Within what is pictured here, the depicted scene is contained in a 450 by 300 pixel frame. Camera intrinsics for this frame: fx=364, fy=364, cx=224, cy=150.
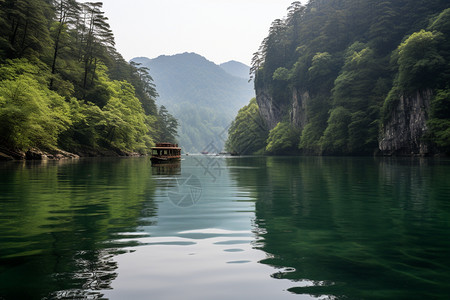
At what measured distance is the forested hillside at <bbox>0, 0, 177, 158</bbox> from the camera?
39625 mm

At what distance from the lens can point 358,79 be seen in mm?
76250

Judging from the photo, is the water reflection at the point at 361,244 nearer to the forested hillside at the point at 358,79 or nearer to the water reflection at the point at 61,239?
the water reflection at the point at 61,239

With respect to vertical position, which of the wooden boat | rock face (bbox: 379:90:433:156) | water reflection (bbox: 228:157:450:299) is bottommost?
water reflection (bbox: 228:157:450:299)

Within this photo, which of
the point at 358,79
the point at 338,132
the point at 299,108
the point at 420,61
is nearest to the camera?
the point at 420,61

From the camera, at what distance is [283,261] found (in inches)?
224

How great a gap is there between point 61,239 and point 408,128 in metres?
64.3

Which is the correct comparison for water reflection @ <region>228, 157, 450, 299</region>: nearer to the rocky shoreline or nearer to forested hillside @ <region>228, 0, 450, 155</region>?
the rocky shoreline

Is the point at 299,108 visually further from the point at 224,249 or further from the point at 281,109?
the point at 224,249

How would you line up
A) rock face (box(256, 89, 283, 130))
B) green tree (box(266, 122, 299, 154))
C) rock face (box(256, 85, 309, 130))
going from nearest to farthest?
1. green tree (box(266, 122, 299, 154))
2. rock face (box(256, 85, 309, 130))
3. rock face (box(256, 89, 283, 130))

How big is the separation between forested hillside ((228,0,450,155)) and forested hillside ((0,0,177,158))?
41933 mm

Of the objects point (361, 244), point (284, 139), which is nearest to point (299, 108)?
point (284, 139)

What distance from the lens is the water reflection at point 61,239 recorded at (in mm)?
4562

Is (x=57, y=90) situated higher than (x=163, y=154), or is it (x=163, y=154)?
(x=57, y=90)

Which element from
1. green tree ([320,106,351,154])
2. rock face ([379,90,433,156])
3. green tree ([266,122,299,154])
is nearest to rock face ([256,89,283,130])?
green tree ([266,122,299,154])
